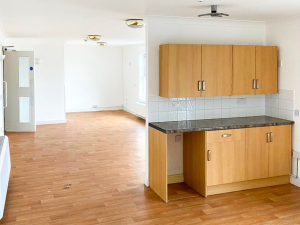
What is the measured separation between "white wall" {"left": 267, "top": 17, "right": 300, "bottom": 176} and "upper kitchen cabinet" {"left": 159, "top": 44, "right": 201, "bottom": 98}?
4.38ft

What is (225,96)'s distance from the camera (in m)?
4.95

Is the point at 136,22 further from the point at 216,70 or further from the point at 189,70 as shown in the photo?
the point at 216,70

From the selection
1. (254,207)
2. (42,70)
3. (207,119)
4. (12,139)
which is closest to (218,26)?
(207,119)

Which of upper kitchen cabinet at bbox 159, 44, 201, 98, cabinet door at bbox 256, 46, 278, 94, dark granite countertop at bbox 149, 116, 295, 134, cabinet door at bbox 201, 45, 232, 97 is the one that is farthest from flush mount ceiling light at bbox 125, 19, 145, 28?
cabinet door at bbox 256, 46, 278, 94

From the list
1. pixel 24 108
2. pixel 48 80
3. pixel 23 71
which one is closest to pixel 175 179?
pixel 24 108

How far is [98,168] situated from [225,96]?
238cm

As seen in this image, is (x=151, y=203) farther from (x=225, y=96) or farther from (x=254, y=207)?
(x=225, y=96)

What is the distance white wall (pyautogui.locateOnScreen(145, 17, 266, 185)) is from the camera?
4461mm

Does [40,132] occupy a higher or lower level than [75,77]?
lower

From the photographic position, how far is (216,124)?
4.36 meters

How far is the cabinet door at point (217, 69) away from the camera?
14.4ft

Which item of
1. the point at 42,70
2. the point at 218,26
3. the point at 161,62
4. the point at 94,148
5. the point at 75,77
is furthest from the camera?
the point at 75,77

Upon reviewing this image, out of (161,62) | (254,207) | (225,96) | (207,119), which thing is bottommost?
(254,207)

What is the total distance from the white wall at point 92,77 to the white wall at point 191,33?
26.5 ft
